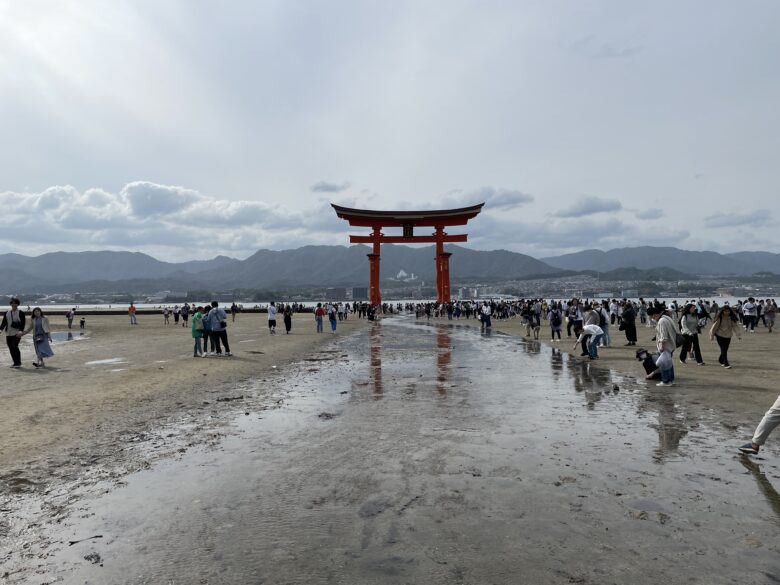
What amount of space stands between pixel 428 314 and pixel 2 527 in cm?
5012

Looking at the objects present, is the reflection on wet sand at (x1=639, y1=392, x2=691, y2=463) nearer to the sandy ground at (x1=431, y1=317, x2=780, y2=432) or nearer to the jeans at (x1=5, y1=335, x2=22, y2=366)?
the sandy ground at (x1=431, y1=317, x2=780, y2=432)

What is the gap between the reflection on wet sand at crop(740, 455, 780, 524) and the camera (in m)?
4.32

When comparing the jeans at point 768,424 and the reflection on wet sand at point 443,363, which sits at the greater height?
the jeans at point 768,424

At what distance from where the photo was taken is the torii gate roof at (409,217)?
2167 inches

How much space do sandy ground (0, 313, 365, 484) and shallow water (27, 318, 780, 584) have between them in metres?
1.35

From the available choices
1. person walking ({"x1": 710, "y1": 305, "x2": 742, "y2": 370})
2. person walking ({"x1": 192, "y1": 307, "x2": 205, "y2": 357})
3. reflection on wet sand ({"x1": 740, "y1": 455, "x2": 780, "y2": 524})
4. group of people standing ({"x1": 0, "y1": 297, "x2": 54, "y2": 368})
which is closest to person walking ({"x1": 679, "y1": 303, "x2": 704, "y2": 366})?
person walking ({"x1": 710, "y1": 305, "x2": 742, "y2": 370})

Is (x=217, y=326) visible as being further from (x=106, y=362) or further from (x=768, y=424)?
(x=768, y=424)

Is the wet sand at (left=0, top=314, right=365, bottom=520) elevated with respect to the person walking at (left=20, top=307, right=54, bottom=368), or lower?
lower

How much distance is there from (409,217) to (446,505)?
2078 inches

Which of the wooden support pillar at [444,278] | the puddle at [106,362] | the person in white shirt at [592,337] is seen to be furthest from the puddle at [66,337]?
the wooden support pillar at [444,278]

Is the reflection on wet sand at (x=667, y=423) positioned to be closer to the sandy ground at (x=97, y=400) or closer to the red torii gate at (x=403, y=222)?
the sandy ground at (x=97, y=400)

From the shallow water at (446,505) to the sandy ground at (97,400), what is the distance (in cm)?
135

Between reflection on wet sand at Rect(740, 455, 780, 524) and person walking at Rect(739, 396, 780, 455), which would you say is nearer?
reflection on wet sand at Rect(740, 455, 780, 524)

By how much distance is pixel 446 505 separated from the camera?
173 inches
